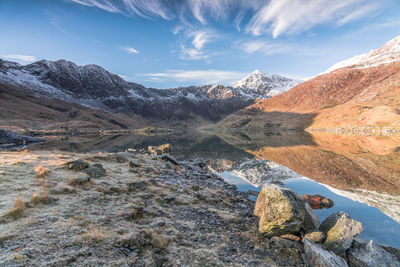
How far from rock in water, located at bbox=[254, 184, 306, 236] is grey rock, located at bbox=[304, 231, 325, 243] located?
1.65ft

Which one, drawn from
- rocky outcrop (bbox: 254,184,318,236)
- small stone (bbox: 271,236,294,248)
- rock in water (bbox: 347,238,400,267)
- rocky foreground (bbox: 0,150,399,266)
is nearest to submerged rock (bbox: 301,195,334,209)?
rocky foreground (bbox: 0,150,399,266)

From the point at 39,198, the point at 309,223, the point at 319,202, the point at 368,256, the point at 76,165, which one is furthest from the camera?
the point at 319,202

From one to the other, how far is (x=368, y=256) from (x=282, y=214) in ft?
10.4

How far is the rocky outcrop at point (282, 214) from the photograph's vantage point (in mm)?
8961

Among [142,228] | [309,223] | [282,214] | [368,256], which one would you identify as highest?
[282,214]

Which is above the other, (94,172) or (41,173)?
(41,173)

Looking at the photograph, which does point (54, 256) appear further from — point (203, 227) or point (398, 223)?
point (398, 223)

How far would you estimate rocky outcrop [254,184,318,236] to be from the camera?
29.4ft

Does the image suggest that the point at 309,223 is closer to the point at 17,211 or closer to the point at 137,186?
the point at 137,186

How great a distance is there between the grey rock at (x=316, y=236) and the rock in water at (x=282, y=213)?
0.50m

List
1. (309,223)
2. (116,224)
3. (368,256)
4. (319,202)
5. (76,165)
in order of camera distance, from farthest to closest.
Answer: (319,202) < (76,165) < (309,223) < (116,224) < (368,256)

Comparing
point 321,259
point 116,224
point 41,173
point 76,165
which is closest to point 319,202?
point 321,259

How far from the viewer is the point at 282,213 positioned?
902 centimetres

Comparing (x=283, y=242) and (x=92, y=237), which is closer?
(x=92, y=237)
